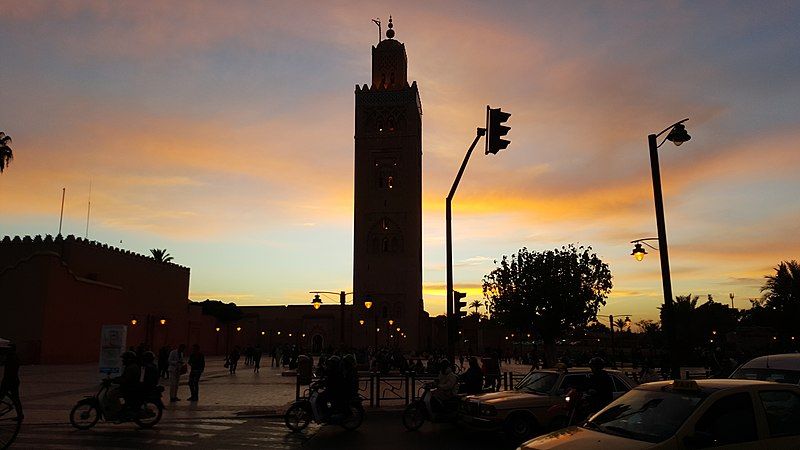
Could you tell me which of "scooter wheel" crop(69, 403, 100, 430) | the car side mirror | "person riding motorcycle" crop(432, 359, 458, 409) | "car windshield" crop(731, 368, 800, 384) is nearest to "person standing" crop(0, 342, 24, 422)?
"scooter wheel" crop(69, 403, 100, 430)

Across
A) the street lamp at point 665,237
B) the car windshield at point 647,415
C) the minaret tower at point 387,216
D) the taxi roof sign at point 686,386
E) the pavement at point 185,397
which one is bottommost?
the pavement at point 185,397

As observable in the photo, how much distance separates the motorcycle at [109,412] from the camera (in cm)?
1230

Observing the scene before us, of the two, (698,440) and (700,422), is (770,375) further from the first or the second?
(698,440)

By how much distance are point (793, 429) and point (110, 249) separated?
185ft

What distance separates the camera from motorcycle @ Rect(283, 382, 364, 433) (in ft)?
40.4

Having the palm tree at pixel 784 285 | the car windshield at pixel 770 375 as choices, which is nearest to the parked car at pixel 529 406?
the car windshield at pixel 770 375

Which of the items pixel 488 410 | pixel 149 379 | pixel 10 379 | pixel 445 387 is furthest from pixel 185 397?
pixel 488 410

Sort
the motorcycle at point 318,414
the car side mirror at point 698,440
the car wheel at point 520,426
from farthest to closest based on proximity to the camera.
Result: the motorcycle at point 318,414, the car wheel at point 520,426, the car side mirror at point 698,440

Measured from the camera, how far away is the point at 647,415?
5871 millimetres

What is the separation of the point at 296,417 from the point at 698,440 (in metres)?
9.33

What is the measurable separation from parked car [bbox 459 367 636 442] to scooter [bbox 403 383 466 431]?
3.55 feet

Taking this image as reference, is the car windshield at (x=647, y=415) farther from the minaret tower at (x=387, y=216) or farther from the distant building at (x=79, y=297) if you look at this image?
the minaret tower at (x=387, y=216)

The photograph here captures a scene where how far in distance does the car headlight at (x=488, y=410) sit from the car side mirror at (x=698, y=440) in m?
5.65

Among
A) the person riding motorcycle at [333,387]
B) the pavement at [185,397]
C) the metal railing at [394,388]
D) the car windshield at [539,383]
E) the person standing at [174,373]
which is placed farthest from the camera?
the person standing at [174,373]
